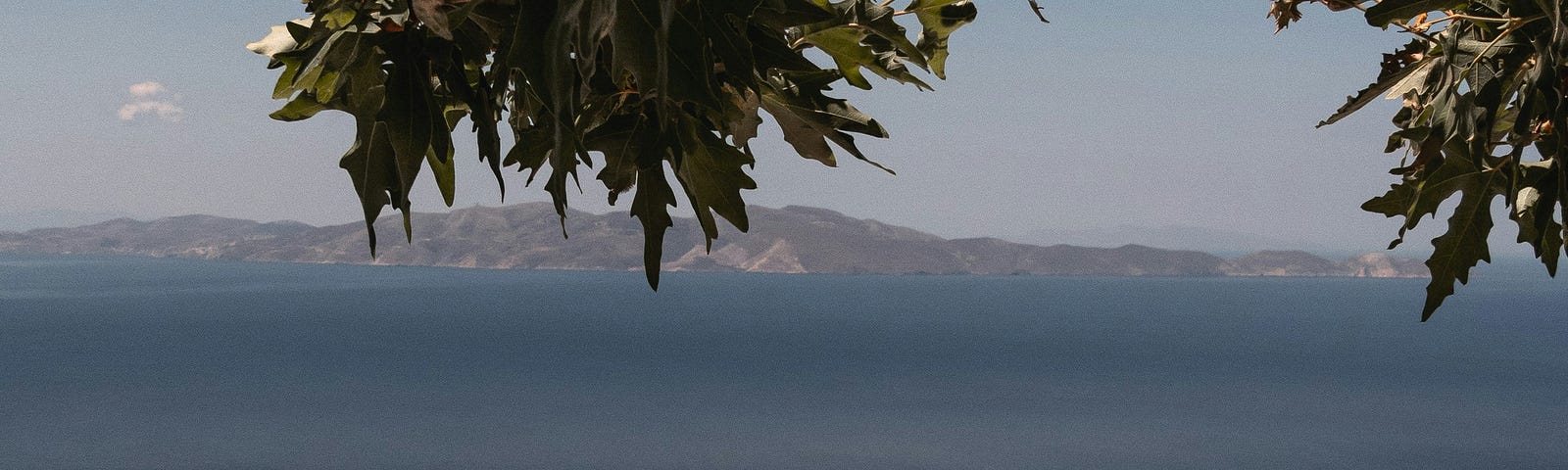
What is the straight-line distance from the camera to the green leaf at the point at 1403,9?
1.33 m

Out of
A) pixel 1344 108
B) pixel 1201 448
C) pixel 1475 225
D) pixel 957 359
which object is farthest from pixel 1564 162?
pixel 957 359

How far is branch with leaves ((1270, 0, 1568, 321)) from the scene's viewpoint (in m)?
1.28

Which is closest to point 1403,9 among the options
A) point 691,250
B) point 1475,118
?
point 1475,118

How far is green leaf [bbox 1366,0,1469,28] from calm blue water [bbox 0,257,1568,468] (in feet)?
224

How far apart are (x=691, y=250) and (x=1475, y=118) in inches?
6506

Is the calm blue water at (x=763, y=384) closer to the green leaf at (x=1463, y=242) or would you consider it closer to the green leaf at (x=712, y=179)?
the green leaf at (x=1463, y=242)

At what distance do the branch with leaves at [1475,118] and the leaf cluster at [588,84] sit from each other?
652 millimetres

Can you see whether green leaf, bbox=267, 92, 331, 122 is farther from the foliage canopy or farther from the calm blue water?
the calm blue water

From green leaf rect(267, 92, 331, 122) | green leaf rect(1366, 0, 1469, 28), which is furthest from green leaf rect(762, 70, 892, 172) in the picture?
green leaf rect(1366, 0, 1469, 28)

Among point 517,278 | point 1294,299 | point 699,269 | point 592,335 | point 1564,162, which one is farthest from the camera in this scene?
point 699,269

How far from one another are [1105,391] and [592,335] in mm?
42067

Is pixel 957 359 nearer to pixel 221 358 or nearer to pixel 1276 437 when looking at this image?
pixel 1276 437

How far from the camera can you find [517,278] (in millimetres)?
149000

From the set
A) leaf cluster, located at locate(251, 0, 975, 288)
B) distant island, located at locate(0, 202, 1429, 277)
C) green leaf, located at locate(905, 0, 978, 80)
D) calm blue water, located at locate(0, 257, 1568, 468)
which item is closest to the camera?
leaf cluster, located at locate(251, 0, 975, 288)
